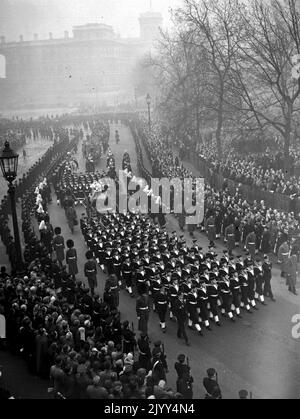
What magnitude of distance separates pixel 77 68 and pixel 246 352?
95294 mm

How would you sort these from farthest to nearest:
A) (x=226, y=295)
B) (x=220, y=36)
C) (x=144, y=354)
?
(x=220, y=36)
(x=226, y=295)
(x=144, y=354)

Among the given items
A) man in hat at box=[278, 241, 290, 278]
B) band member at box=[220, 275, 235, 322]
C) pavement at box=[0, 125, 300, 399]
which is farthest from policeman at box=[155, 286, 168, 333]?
man in hat at box=[278, 241, 290, 278]

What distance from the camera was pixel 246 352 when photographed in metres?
11.1

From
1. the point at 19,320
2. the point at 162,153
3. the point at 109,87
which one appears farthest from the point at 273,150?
the point at 109,87

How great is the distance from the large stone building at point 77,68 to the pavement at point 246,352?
76251 millimetres

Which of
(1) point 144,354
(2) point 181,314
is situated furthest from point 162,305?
(1) point 144,354

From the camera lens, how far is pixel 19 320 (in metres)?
10.8

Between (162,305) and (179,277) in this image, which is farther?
(179,277)

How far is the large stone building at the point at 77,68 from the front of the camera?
8856cm

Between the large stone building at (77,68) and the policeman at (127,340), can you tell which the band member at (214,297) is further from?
the large stone building at (77,68)

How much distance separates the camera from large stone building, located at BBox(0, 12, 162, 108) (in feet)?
291

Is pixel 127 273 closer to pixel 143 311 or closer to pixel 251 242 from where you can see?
pixel 143 311
